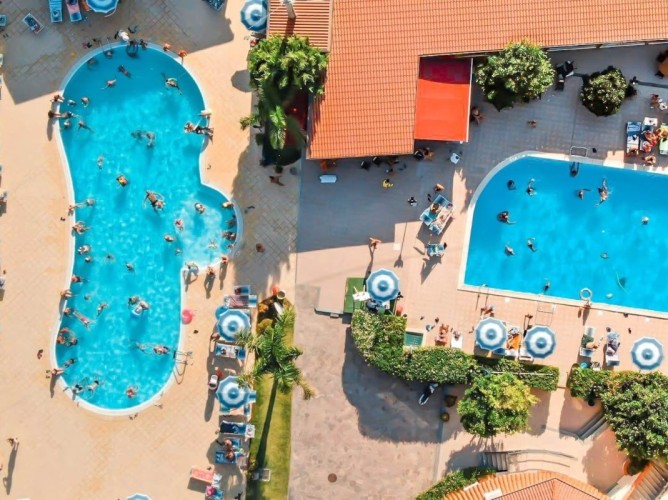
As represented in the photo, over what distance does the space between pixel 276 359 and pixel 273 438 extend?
493 centimetres

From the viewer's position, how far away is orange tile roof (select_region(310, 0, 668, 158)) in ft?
88.9

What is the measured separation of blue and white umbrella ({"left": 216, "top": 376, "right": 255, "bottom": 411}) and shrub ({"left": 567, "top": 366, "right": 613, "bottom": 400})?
1398 centimetres

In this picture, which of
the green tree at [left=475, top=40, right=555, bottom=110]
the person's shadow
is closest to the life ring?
the person's shadow

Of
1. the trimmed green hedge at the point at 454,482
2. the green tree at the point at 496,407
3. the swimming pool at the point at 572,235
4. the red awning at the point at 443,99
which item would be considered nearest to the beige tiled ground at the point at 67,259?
the red awning at the point at 443,99

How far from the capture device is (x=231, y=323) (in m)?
28.5

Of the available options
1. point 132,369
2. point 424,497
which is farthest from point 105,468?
point 424,497

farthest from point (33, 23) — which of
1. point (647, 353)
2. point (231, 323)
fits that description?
point (647, 353)

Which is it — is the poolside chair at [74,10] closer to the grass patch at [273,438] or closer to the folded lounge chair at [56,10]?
the folded lounge chair at [56,10]

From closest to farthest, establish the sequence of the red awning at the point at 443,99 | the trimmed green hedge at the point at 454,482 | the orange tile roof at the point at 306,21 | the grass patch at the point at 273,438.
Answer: the orange tile roof at the point at 306,21 < the red awning at the point at 443,99 < the trimmed green hedge at the point at 454,482 < the grass patch at the point at 273,438

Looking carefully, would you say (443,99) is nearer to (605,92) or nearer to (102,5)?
(605,92)

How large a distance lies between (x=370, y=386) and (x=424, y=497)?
5.31 metres

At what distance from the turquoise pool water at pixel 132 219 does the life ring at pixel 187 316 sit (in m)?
0.25

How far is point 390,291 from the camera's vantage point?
28.2 m

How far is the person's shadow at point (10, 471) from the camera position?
2958cm
